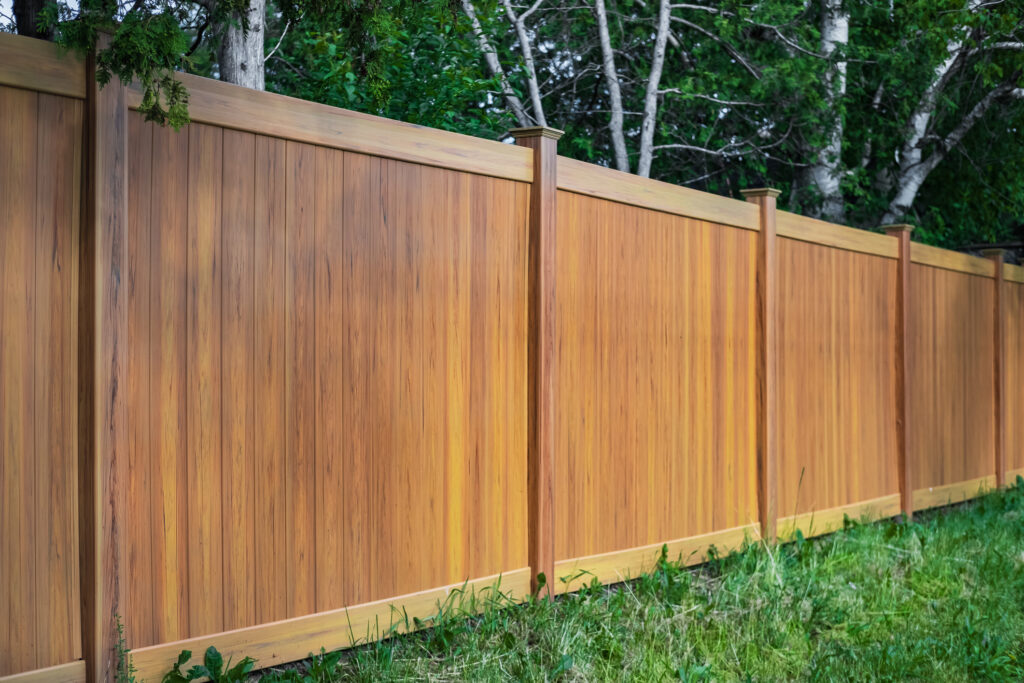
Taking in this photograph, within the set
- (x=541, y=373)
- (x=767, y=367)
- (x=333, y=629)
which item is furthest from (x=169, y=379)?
(x=767, y=367)

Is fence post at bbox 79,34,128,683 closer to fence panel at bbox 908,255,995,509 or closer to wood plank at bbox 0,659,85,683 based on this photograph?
wood plank at bbox 0,659,85,683

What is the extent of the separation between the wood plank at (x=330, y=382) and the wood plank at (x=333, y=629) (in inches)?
3.3

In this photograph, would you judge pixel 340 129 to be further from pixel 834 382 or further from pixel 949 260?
pixel 949 260

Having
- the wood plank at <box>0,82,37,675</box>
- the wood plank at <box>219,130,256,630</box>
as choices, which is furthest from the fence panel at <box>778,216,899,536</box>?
→ the wood plank at <box>0,82,37,675</box>

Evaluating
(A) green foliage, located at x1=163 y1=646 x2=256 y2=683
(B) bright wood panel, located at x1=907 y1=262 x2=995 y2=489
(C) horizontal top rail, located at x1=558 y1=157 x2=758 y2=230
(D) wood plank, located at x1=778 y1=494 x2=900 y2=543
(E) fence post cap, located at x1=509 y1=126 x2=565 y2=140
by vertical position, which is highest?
(E) fence post cap, located at x1=509 y1=126 x2=565 y2=140

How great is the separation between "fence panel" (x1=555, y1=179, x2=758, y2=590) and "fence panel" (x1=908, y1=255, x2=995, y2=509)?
239cm

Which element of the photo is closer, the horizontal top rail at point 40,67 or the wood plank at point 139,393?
the horizontal top rail at point 40,67

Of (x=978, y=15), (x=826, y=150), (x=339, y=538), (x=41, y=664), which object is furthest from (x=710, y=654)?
(x=826, y=150)

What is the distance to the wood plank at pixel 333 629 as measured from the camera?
3238 mm

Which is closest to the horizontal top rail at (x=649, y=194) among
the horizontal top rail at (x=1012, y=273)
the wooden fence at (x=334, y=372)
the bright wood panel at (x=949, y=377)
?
the wooden fence at (x=334, y=372)

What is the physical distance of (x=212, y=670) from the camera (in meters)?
3.29

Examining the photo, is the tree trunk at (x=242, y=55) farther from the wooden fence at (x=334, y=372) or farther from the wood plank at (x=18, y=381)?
the wood plank at (x=18, y=381)

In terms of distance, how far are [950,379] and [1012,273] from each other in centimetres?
187

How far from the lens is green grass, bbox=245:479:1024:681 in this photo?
3822mm
